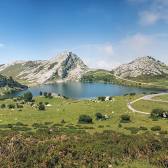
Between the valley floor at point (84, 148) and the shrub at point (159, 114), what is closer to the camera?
the valley floor at point (84, 148)

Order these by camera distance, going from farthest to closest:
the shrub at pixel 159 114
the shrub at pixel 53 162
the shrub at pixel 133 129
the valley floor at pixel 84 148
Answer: the shrub at pixel 159 114 < the shrub at pixel 133 129 < the valley floor at pixel 84 148 < the shrub at pixel 53 162

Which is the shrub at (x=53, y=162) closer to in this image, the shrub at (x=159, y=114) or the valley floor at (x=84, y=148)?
the valley floor at (x=84, y=148)

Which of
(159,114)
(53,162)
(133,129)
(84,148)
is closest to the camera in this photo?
(53,162)

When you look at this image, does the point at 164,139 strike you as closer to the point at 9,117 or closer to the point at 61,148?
the point at 61,148

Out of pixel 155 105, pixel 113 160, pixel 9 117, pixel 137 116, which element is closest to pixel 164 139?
pixel 113 160

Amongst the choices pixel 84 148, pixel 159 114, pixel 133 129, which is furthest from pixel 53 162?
pixel 159 114

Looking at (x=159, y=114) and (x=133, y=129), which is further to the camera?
(x=159, y=114)

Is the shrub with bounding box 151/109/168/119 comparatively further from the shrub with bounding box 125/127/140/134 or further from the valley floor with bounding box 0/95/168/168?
the shrub with bounding box 125/127/140/134

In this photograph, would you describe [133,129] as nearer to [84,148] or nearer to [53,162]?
[84,148]

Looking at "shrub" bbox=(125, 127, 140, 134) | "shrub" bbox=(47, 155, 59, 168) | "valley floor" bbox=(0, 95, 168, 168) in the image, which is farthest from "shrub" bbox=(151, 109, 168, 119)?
"shrub" bbox=(47, 155, 59, 168)

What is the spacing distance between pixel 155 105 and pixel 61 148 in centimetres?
8994

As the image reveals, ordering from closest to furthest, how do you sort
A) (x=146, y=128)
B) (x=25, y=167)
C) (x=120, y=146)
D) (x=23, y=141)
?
(x=25, y=167) < (x=120, y=146) < (x=23, y=141) < (x=146, y=128)

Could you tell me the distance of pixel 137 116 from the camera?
115m

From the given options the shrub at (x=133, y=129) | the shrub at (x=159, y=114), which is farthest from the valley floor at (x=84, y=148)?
the shrub at (x=159, y=114)
